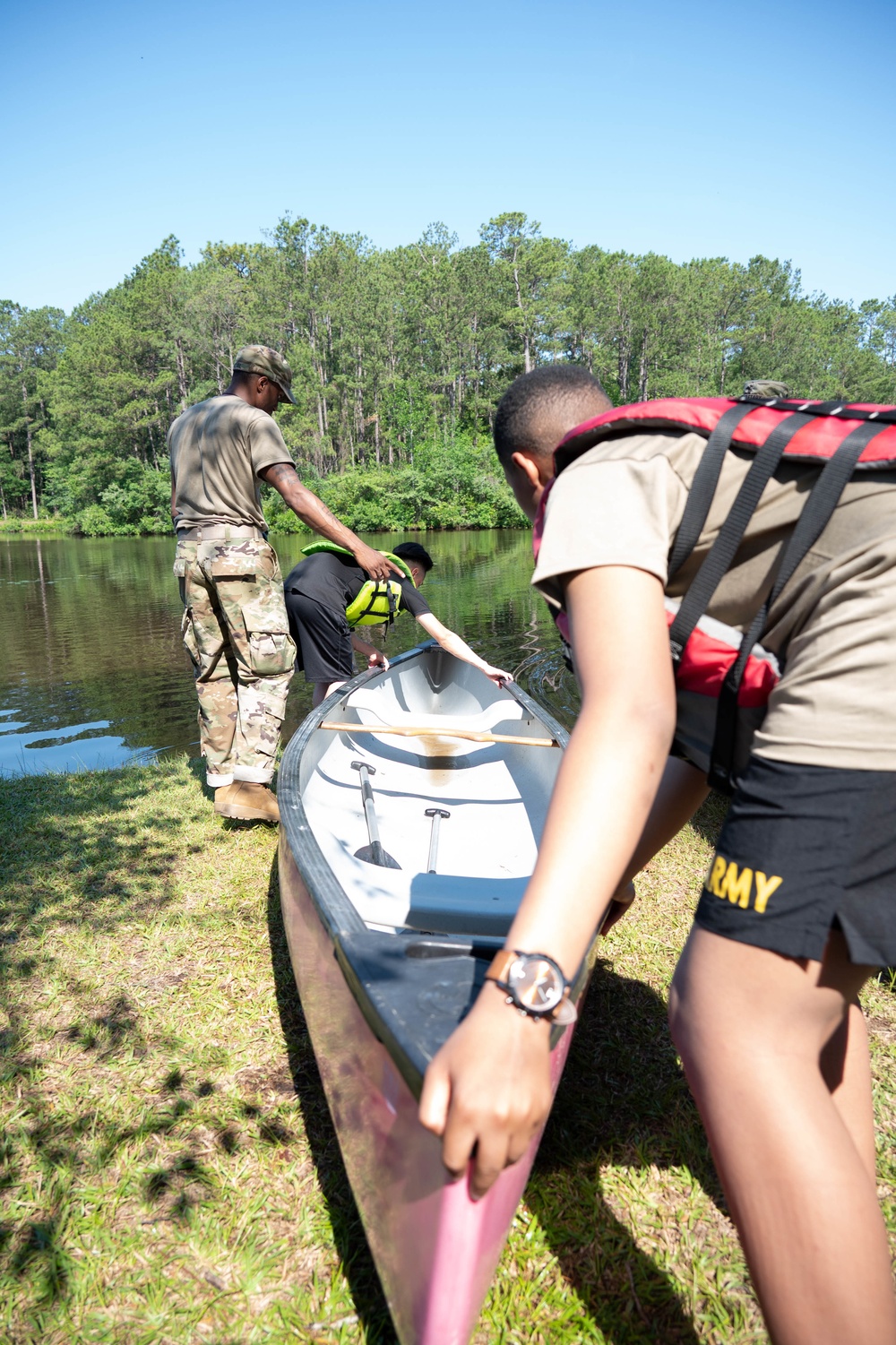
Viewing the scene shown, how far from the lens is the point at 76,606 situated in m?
17.7

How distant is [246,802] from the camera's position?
15.0 feet

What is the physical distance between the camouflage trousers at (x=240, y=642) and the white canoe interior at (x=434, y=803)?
41cm

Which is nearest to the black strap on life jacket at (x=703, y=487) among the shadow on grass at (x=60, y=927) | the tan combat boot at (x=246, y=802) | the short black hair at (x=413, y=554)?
the shadow on grass at (x=60, y=927)

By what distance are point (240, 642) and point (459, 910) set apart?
96.6 inches

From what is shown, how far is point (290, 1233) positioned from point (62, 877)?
2.55 m

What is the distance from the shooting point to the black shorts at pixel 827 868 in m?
1.05

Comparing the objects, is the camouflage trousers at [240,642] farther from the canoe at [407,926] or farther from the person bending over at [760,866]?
the person bending over at [760,866]

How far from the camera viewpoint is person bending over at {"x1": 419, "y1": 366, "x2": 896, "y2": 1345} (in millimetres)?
1007

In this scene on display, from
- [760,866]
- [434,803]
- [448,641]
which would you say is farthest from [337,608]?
[760,866]

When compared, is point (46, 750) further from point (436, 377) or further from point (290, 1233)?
point (436, 377)

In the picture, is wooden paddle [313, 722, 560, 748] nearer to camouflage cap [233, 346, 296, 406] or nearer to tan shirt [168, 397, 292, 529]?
tan shirt [168, 397, 292, 529]

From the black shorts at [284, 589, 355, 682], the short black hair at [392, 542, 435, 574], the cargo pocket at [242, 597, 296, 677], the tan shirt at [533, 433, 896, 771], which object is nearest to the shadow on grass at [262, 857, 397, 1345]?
the tan shirt at [533, 433, 896, 771]

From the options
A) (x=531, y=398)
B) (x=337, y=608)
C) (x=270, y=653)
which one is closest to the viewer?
(x=531, y=398)

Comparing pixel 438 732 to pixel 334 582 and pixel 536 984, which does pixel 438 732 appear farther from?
pixel 536 984
